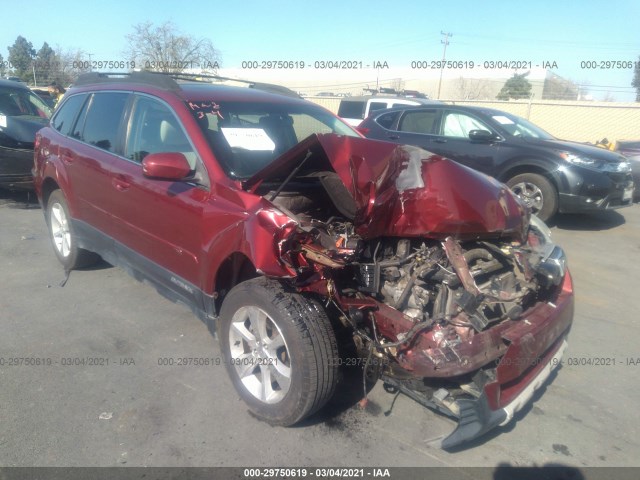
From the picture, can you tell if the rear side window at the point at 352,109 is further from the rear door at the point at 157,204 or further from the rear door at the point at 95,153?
the rear door at the point at 157,204

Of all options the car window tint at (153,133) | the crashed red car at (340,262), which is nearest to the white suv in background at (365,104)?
the car window tint at (153,133)

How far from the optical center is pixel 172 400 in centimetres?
317

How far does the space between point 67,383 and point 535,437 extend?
2969 mm

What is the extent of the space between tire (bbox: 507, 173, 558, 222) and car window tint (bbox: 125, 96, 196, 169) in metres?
5.45

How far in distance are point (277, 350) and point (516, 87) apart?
158ft

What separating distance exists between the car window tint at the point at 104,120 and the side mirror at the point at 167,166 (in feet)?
4.03

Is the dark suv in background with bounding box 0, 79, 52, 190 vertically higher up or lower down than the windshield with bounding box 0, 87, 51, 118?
lower down

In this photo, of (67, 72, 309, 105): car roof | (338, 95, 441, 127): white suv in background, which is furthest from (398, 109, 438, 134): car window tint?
(67, 72, 309, 105): car roof

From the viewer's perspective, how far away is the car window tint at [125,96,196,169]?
3.47 metres

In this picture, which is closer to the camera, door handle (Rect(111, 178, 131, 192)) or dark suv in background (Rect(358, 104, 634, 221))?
door handle (Rect(111, 178, 131, 192))

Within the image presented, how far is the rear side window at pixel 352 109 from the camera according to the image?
13320 millimetres

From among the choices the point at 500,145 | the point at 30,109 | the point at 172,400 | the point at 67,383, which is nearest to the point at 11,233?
the point at 30,109

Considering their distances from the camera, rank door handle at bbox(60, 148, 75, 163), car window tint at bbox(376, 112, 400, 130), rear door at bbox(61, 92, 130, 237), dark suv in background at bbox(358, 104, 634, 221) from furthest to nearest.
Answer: car window tint at bbox(376, 112, 400, 130) → dark suv in background at bbox(358, 104, 634, 221) → door handle at bbox(60, 148, 75, 163) → rear door at bbox(61, 92, 130, 237)

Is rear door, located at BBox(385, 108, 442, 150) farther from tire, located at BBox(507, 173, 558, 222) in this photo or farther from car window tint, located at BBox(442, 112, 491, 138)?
tire, located at BBox(507, 173, 558, 222)
